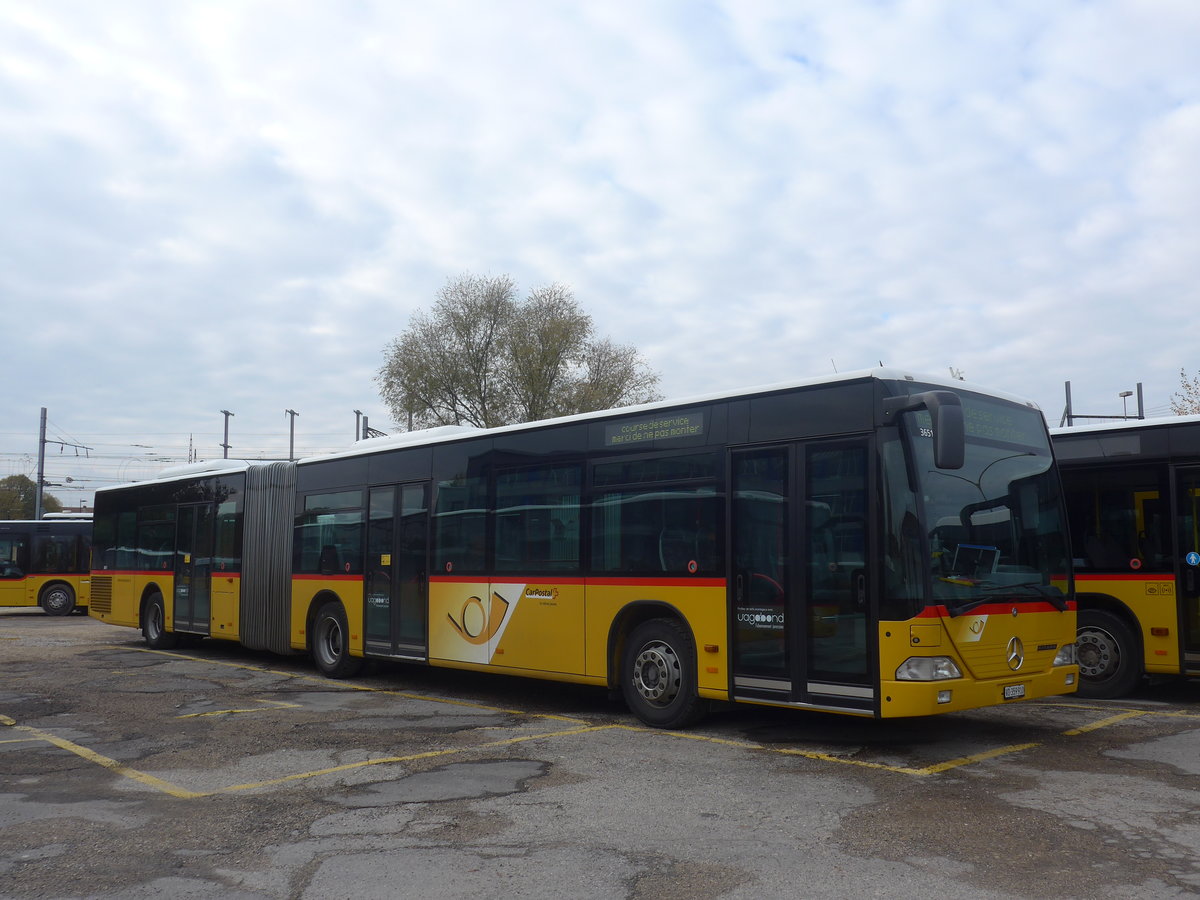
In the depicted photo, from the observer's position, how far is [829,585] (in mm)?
8125

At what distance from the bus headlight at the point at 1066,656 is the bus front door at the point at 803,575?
1.94 meters

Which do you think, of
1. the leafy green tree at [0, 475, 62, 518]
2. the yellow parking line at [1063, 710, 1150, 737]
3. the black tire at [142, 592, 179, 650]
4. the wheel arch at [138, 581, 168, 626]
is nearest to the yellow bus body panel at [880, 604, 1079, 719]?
the yellow parking line at [1063, 710, 1150, 737]

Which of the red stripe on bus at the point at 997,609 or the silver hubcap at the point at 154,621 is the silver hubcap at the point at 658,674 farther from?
the silver hubcap at the point at 154,621

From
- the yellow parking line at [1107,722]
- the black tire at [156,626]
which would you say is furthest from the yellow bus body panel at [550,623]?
the black tire at [156,626]

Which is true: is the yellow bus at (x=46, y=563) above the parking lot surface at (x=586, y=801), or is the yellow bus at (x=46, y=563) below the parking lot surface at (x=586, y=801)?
above

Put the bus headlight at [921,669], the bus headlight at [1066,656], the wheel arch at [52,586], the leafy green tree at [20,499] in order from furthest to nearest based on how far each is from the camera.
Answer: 1. the leafy green tree at [20,499]
2. the wheel arch at [52,586]
3. the bus headlight at [1066,656]
4. the bus headlight at [921,669]

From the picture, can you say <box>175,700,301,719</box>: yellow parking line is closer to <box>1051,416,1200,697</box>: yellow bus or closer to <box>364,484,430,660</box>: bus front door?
<box>364,484,430,660</box>: bus front door

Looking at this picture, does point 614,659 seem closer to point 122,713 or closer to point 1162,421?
point 122,713

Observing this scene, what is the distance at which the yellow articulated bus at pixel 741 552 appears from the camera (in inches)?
307

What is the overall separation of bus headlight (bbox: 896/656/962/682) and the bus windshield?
402 mm

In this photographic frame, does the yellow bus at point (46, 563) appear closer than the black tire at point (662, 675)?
No

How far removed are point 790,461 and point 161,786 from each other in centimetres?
527

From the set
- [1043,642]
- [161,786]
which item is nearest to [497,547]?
[161,786]

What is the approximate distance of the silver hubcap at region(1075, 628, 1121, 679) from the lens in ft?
36.5
